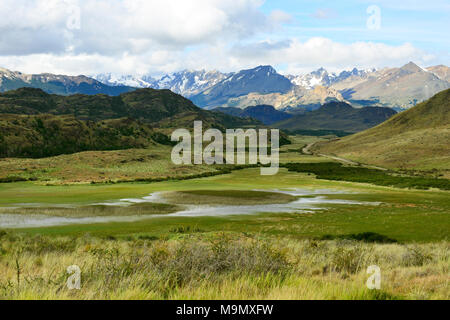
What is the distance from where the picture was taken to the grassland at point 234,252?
10242mm

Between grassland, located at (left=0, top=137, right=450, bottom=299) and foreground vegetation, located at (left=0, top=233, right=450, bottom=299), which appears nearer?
foreground vegetation, located at (left=0, top=233, right=450, bottom=299)

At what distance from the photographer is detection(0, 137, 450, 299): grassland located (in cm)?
1024

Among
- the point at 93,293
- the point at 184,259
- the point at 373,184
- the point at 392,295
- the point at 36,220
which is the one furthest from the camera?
the point at 373,184

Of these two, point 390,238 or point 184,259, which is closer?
point 184,259

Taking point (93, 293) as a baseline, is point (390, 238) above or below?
below

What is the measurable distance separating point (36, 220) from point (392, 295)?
3882cm

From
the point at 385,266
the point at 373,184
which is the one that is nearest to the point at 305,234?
the point at 385,266

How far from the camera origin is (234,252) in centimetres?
Result: 1398

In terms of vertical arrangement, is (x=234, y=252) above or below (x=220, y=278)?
above

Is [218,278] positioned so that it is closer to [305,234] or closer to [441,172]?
[305,234]

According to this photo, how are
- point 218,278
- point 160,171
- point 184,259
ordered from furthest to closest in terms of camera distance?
point 160,171 → point 184,259 → point 218,278

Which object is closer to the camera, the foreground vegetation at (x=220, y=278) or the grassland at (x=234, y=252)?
the foreground vegetation at (x=220, y=278)

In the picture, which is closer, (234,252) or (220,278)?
(220,278)

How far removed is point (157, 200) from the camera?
6216 centimetres
